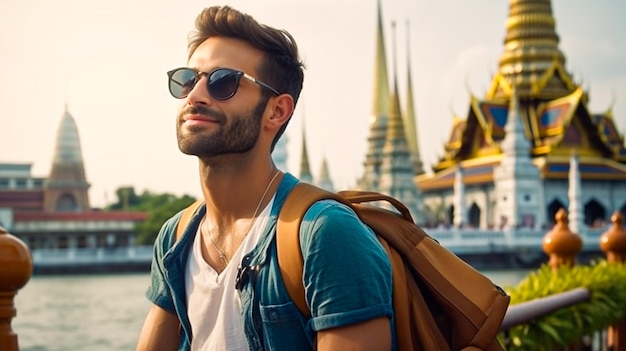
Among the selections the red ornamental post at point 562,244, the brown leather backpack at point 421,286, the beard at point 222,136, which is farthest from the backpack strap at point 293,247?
the red ornamental post at point 562,244

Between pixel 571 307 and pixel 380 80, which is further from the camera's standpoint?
pixel 380 80

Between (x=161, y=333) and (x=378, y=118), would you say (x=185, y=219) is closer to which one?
(x=161, y=333)

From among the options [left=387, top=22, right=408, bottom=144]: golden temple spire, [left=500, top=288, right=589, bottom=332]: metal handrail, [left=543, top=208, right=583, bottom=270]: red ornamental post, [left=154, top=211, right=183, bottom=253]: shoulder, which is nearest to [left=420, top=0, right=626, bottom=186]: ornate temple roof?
[left=387, top=22, right=408, bottom=144]: golden temple spire

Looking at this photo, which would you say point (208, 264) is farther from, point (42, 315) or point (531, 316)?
point (42, 315)

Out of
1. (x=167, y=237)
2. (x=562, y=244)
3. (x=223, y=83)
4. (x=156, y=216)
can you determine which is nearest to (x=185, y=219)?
(x=167, y=237)

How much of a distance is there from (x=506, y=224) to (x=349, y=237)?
2596 centimetres

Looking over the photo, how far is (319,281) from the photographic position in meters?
1.34

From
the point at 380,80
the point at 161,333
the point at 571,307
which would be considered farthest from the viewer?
the point at 380,80

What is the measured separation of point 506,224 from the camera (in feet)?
87.6

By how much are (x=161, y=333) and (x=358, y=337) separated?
0.46 meters

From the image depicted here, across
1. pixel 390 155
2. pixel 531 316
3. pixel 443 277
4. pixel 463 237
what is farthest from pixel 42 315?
pixel 390 155

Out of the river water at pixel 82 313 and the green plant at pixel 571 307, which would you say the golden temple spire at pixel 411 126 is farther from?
the green plant at pixel 571 307

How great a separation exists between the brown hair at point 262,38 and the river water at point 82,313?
25.4 ft

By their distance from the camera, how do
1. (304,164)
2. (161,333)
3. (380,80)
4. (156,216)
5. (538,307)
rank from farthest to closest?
1. (380,80)
2. (304,164)
3. (156,216)
4. (538,307)
5. (161,333)
